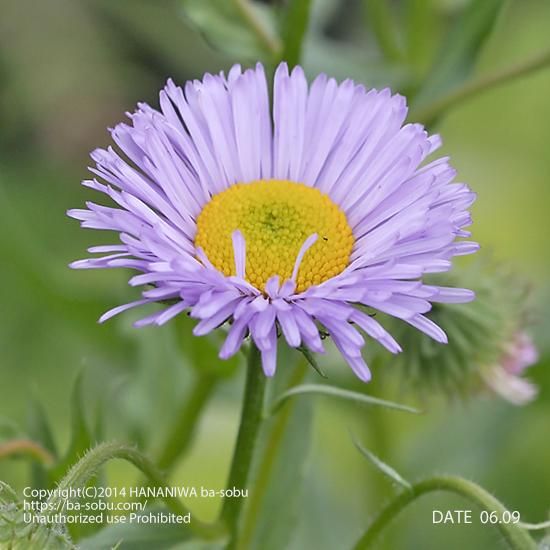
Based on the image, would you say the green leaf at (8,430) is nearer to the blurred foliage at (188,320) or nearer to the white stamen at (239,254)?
the blurred foliage at (188,320)

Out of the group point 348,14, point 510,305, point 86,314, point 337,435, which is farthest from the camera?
point 348,14

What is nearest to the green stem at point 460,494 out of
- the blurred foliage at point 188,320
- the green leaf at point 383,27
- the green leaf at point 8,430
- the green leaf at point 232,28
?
the blurred foliage at point 188,320

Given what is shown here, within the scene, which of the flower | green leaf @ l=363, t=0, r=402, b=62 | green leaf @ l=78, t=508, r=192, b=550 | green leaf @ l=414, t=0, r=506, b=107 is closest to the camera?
the flower

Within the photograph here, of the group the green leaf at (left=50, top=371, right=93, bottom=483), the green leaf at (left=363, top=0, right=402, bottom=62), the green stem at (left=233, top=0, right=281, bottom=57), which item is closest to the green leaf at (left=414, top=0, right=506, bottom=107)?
the green leaf at (left=363, top=0, right=402, bottom=62)

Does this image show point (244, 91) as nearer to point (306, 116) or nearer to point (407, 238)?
point (306, 116)

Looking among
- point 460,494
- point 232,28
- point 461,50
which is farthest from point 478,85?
point 460,494

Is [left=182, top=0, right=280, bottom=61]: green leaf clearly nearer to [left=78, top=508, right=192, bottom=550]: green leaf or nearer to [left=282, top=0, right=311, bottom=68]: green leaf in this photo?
[left=282, top=0, right=311, bottom=68]: green leaf

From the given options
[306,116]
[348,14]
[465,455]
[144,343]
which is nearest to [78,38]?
[348,14]
